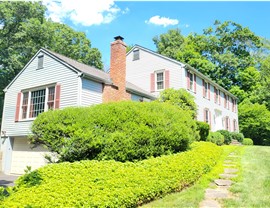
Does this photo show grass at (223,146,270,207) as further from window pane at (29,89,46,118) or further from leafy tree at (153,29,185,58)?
leafy tree at (153,29,185,58)

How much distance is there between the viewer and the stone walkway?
5.05 m

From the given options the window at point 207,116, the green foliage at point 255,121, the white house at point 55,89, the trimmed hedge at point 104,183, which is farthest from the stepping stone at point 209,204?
the green foliage at point 255,121

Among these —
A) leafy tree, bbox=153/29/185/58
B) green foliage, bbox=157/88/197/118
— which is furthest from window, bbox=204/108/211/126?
leafy tree, bbox=153/29/185/58

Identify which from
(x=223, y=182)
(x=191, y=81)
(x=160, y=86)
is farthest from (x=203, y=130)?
(x=223, y=182)

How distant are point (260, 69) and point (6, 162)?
34706 millimetres

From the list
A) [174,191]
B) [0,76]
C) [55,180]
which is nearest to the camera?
[55,180]

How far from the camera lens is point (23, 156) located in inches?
567

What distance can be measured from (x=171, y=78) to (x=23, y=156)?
1139cm

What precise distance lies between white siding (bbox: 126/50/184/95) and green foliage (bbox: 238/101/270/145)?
47.8ft

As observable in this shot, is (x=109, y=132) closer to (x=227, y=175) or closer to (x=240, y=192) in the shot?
(x=240, y=192)

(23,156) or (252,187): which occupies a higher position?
(252,187)

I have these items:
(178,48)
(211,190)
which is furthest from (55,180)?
(178,48)

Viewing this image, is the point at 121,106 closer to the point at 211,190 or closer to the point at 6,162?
the point at 211,190

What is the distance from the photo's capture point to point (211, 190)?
6.00 m
